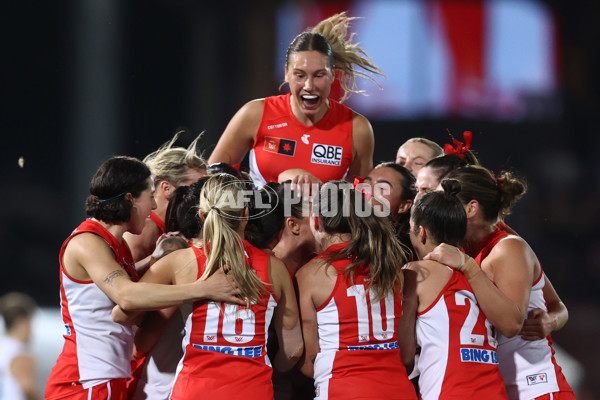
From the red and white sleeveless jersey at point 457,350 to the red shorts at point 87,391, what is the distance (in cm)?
101

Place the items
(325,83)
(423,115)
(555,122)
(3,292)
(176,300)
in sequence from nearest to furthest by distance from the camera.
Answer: (176,300) → (325,83) → (423,115) → (555,122) → (3,292)

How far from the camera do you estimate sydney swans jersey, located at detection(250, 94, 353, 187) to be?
11.2ft

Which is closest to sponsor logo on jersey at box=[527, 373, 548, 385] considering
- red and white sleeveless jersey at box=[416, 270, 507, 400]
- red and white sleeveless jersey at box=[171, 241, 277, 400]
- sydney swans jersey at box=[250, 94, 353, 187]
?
red and white sleeveless jersey at box=[416, 270, 507, 400]

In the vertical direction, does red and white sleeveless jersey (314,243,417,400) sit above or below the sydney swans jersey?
below

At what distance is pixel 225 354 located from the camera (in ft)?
7.38

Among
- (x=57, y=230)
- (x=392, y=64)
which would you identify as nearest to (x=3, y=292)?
(x=57, y=230)

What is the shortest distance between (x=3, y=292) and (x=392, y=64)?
6.21m

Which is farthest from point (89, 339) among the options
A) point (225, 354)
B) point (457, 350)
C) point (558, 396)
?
point (558, 396)

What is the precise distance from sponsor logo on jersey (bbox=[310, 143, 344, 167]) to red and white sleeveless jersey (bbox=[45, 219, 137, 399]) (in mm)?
1253

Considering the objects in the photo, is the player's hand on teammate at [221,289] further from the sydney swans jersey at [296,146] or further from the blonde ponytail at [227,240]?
the sydney swans jersey at [296,146]

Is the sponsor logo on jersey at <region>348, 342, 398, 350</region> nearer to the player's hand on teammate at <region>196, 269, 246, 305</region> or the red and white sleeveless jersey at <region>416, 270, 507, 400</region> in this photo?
the red and white sleeveless jersey at <region>416, 270, 507, 400</region>

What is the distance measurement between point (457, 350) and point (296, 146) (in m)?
1.41

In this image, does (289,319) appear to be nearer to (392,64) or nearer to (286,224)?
(286,224)

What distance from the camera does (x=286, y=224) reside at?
2639 millimetres
